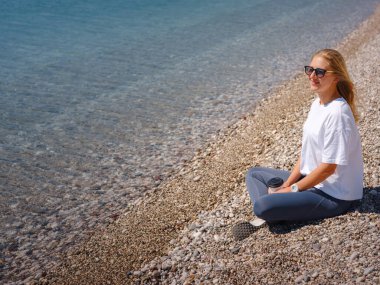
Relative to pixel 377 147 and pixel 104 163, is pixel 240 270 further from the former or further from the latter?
pixel 104 163

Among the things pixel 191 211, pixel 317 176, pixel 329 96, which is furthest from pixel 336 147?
pixel 191 211

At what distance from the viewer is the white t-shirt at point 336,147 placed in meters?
5.29

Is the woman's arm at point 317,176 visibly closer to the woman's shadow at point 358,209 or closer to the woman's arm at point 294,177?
the woman's arm at point 294,177

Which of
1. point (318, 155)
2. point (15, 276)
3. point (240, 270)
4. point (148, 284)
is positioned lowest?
point (15, 276)


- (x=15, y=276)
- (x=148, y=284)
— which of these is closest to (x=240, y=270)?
(x=148, y=284)

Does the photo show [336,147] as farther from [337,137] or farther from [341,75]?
[341,75]

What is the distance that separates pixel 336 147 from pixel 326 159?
180mm

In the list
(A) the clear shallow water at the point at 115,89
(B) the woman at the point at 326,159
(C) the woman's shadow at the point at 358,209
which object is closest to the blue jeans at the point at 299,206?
(B) the woman at the point at 326,159

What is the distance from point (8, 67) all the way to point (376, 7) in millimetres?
23292

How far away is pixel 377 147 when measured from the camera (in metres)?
7.96

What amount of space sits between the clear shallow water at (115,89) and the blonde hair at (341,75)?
16.2 feet

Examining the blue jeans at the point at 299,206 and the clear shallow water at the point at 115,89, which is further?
the clear shallow water at the point at 115,89

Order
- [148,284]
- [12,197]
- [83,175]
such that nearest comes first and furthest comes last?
[148,284] → [12,197] → [83,175]

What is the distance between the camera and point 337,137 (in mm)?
5273
